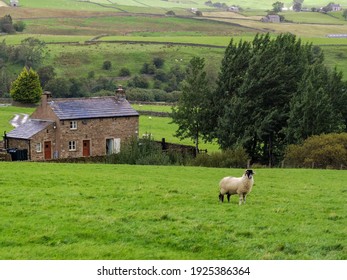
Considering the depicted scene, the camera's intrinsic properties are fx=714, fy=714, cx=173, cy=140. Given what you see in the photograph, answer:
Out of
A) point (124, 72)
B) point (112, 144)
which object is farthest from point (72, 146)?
point (124, 72)

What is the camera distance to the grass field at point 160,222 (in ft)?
58.3

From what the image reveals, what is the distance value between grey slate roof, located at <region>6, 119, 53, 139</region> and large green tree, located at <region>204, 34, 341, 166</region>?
16167 mm

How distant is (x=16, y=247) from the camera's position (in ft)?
58.3

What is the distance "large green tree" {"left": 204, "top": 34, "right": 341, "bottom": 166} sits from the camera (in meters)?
65.5

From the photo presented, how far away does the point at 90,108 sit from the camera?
70.2 meters

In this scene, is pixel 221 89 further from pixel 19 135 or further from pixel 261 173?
pixel 261 173

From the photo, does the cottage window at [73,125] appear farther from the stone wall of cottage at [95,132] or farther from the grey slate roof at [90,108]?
the grey slate roof at [90,108]

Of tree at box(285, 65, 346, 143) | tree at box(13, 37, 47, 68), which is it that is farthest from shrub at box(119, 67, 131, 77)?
tree at box(285, 65, 346, 143)

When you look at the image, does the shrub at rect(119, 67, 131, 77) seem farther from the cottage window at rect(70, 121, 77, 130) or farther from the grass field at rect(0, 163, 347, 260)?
the grass field at rect(0, 163, 347, 260)

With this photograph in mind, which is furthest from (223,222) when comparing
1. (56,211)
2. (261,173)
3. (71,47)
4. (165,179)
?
(71,47)

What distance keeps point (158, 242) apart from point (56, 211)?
16.7 feet

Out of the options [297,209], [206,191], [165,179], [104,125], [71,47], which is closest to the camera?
[297,209]

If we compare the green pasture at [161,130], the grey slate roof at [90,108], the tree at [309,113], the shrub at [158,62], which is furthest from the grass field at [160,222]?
the shrub at [158,62]
